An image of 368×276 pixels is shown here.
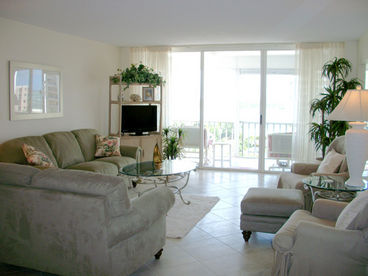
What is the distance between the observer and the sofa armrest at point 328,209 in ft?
10.1

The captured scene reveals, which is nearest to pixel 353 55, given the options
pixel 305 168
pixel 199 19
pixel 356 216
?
pixel 305 168

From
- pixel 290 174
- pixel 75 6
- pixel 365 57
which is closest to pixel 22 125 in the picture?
pixel 75 6

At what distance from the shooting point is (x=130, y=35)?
20.4 feet

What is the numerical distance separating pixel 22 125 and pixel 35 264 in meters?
2.78

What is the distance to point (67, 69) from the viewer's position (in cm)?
609

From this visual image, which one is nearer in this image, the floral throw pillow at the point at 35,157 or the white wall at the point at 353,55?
the floral throw pillow at the point at 35,157

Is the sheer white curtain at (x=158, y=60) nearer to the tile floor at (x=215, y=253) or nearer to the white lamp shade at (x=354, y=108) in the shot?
the tile floor at (x=215, y=253)

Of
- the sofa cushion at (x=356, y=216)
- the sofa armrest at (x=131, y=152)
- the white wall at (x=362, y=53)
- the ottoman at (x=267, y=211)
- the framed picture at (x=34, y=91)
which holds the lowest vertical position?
the ottoman at (x=267, y=211)

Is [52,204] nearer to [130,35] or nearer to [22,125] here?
[22,125]

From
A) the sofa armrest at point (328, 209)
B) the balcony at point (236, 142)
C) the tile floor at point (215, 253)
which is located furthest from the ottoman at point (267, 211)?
the balcony at point (236, 142)

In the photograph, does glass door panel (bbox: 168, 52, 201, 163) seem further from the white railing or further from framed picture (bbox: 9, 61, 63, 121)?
framed picture (bbox: 9, 61, 63, 121)

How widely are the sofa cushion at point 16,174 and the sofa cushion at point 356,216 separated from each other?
2276 mm

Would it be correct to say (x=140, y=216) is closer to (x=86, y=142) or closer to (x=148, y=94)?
(x=86, y=142)

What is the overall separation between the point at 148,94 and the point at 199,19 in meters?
2.47
